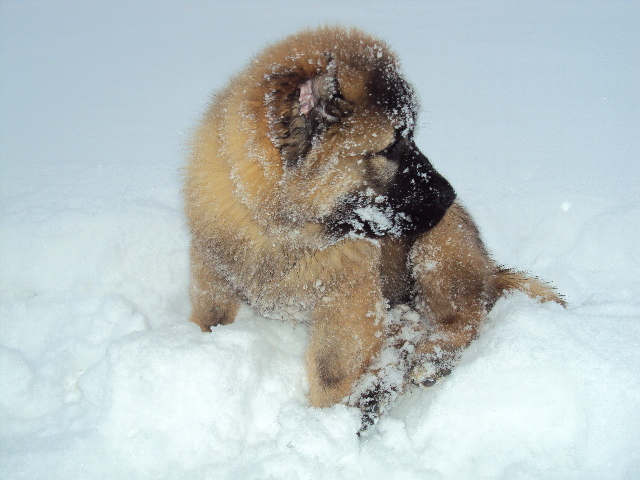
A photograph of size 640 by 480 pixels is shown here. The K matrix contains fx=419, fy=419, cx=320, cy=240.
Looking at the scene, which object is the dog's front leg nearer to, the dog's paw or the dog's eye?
the dog's paw

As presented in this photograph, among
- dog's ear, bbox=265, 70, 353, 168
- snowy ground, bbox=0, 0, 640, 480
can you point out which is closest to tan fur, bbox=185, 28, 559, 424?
dog's ear, bbox=265, 70, 353, 168

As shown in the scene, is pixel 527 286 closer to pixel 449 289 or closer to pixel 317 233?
pixel 449 289

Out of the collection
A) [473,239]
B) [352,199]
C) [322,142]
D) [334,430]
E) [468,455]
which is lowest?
[334,430]

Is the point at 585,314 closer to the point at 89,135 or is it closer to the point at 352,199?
the point at 352,199

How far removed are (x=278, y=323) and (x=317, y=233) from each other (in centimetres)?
92

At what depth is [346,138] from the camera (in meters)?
1.68

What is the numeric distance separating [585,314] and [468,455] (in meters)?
1.04

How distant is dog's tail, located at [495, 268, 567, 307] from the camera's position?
2232mm

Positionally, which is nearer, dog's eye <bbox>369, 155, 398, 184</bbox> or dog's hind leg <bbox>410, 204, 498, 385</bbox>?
dog's eye <bbox>369, 155, 398, 184</bbox>

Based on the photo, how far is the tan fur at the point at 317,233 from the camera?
1.65 meters

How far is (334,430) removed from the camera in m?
1.85

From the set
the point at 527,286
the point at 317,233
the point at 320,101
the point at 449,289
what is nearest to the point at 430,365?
the point at 449,289

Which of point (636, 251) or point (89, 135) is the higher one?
point (636, 251)

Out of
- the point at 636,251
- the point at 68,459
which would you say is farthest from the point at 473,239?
the point at 68,459
